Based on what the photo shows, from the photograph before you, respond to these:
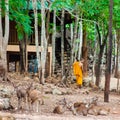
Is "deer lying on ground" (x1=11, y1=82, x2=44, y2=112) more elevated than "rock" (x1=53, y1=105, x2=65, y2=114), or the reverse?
"deer lying on ground" (x1=11, y1=82, x2=44, y2=112)

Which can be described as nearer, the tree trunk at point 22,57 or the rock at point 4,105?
the rock at point 4,105

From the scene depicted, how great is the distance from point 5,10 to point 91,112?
5.90 metres

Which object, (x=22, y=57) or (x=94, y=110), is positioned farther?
(x=22, y=57)

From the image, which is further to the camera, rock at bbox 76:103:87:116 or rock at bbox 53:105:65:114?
rock at bbox 76:103:87:116

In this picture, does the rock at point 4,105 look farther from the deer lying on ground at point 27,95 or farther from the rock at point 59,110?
the rock at point 59,110

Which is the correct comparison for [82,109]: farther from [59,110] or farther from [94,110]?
[59,110]

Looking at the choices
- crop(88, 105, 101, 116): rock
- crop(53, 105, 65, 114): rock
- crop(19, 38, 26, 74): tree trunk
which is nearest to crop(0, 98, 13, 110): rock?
crop(53, 105, 65, 114): rock

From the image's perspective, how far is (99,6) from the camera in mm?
19953

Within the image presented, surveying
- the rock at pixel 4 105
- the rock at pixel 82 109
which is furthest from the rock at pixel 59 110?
the rock at pixel 4 105

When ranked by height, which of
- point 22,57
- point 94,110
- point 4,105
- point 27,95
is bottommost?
point 94,110

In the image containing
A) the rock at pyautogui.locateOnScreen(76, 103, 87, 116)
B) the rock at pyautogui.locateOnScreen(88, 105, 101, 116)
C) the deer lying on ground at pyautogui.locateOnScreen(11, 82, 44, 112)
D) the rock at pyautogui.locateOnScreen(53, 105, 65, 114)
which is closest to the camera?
the deer lying on ground at pyautogui.locateOnScreen(11, 82, 44, 112)

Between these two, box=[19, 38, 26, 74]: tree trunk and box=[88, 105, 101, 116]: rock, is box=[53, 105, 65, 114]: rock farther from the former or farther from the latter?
box=[19, 38, 26, 74]: tree trunk

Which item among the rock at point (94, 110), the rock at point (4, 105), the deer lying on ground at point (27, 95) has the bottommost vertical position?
the rock at point (94, 110)

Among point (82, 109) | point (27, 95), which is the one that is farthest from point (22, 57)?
point (27, 95)
